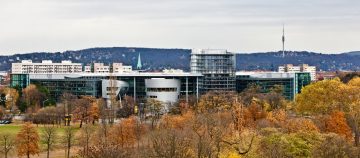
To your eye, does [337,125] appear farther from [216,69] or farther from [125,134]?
[216,69]

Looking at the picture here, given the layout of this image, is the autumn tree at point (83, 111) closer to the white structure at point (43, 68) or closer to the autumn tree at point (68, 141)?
the autumn tree at point (68, 141)

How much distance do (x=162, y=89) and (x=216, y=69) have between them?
328 inches

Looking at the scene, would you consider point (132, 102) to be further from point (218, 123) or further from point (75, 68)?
point (75, 68)

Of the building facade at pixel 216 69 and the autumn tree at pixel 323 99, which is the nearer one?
the autumn tree at pixel 323 99

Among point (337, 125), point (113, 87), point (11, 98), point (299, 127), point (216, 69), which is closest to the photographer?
point (299, 127)

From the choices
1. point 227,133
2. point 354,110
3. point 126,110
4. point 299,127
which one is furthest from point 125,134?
point 126,110

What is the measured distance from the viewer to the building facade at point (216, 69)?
3784 inches

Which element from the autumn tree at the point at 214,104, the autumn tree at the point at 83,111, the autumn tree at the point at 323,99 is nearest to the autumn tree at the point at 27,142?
the autumn tree at the point at 214,104

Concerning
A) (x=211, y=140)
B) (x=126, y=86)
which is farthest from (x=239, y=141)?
(x=126, y=86)

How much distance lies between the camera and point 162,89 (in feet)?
312

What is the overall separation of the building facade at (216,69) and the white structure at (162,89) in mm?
4303

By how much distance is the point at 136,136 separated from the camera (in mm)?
49188

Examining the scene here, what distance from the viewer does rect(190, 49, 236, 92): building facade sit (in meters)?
96.1

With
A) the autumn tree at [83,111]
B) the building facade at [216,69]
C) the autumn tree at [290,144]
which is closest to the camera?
the autumn tree at [290,144]
